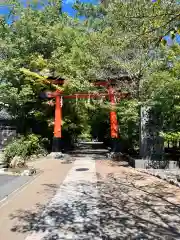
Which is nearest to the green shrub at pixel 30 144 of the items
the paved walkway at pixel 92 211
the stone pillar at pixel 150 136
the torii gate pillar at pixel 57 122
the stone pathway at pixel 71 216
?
the torii gate pillar at pixel 57 122

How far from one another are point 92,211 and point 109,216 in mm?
554

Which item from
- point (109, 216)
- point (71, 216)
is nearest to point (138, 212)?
point (109, 216)

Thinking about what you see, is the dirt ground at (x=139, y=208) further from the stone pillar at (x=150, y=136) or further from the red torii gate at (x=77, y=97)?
the red torii gate at (x=77, y=97)

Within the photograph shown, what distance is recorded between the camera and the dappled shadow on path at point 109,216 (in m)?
6.07

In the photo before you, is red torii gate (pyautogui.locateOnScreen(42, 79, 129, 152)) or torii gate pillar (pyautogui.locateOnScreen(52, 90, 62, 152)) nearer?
red torii gate (pyautogui.locateOnScreen(42, 79, 129, 152))

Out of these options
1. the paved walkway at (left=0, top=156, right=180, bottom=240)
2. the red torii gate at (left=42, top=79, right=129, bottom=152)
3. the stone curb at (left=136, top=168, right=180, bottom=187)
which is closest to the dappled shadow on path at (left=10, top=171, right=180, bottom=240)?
the paved walkway at (left=0, top=156, right=180, bottom=240)

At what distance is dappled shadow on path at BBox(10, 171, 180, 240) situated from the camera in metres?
6.07

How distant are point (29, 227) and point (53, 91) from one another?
61.3 feet

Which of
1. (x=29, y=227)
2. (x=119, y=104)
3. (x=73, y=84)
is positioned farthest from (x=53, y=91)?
(x=29, y=227)

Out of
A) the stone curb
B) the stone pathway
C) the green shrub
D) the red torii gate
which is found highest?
the red torii gate

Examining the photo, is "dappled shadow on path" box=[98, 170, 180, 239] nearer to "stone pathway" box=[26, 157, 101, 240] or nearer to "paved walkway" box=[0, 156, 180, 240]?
"paved walkway" box=[0, 156, 180, 240]

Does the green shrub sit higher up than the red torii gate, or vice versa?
the red torii gate

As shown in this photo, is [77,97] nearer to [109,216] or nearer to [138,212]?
[138,212]

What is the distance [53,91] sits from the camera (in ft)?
80.5
